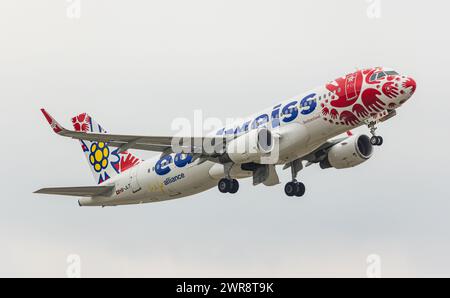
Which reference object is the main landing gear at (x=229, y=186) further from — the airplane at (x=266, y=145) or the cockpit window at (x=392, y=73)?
the cockpit window at (x=392, y=73)

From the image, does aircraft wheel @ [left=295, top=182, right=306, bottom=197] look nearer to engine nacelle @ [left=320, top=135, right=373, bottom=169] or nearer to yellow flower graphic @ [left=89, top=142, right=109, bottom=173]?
engine nacelle @ [left=320, top=135, right=373, bottom=169]

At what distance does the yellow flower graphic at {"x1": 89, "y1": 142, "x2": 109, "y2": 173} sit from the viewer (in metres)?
69.1

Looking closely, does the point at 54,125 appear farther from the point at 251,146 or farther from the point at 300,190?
the point at 300,190

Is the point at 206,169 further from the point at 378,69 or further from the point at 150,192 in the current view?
the point at 378,69

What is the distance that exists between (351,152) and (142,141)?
40.7 ft

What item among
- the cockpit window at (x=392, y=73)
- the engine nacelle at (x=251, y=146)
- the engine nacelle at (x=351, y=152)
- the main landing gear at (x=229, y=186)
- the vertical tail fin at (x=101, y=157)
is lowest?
the main landing gear at (x=229, y=186)

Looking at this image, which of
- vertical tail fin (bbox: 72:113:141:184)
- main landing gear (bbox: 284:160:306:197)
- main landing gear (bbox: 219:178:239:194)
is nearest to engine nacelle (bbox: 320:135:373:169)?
main landing gear (bbox: 284:160:306:197)

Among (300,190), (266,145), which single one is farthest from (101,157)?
(266,145)

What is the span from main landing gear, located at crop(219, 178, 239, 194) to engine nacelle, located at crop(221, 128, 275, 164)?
158cm

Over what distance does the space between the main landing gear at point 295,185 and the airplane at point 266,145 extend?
0.06m

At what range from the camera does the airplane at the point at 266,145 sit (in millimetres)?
54312

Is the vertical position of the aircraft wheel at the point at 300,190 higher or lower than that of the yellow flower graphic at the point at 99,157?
lower

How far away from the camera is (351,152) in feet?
198

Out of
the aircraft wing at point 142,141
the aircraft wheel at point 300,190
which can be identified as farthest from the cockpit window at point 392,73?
the aircraft wheel at point 300,190
